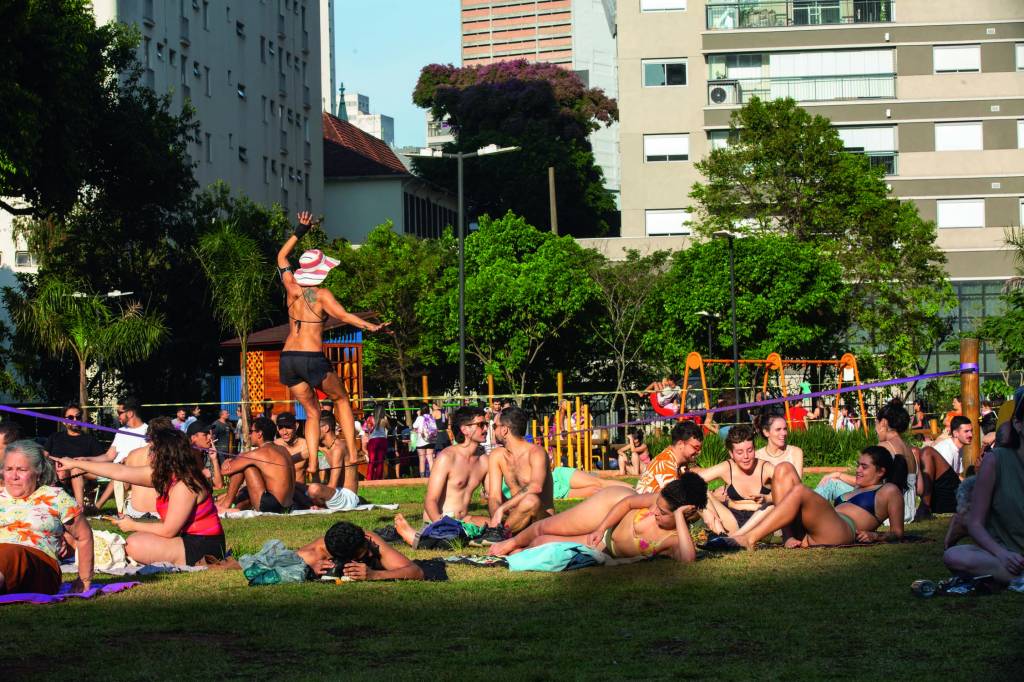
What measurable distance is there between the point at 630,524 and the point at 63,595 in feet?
15.0

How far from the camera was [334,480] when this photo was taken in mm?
20938

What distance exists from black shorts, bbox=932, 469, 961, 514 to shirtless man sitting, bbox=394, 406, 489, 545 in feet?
17.1

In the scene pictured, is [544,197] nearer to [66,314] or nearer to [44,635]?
[66,314]

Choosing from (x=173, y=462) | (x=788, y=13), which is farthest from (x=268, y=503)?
(x=788, y=13)

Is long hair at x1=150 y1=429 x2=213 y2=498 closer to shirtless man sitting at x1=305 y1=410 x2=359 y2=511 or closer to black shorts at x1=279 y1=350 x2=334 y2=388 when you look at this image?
black shorts at x1=279 y1=350 x2=334 y2=388

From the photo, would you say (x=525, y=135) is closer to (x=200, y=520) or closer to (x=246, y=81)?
(x=246, y=81)

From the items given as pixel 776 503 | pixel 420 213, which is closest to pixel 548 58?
pixel 420 213

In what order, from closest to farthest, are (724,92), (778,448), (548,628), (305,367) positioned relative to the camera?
(548,628) → (778,448) → (305,367) → (724,92)

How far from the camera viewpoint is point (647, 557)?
12.7 m

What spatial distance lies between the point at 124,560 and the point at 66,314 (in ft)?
104

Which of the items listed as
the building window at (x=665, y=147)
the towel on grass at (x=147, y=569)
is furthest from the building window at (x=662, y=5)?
the towel on grass at (x=147, y=569)

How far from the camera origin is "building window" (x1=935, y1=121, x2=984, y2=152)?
61.3 m

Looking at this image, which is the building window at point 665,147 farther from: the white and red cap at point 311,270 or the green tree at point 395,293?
the white and red cap at point 311,270

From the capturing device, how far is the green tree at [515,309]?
4950 centimetres
